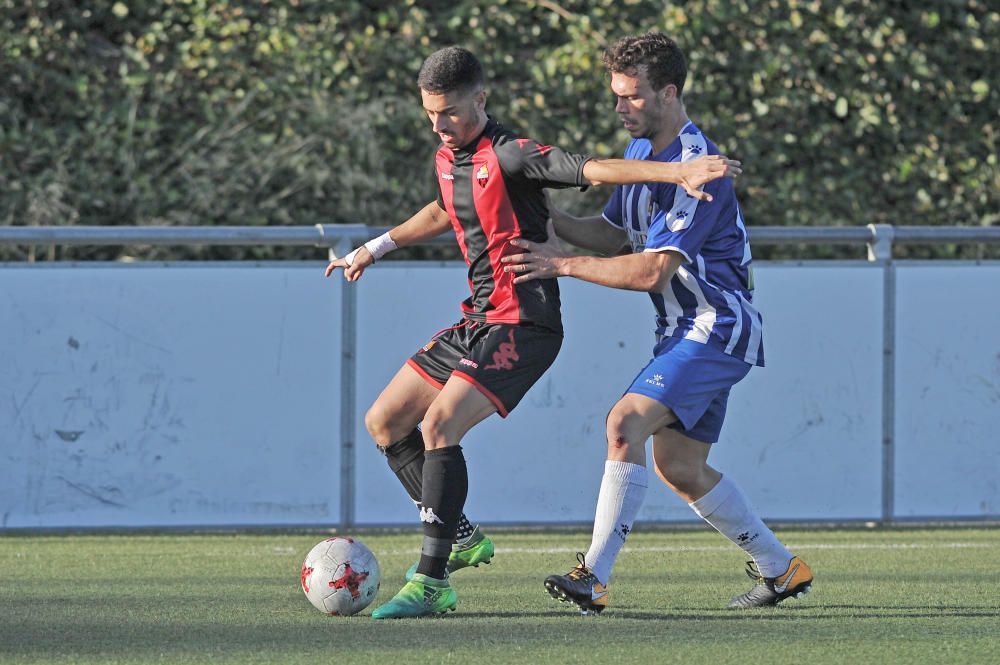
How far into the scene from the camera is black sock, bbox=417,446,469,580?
5477 mm

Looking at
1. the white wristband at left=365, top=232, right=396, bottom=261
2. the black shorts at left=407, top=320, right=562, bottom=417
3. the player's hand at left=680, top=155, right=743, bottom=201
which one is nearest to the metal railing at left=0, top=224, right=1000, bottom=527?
the white wristband at left=365, top=232, right=396, bottom=261

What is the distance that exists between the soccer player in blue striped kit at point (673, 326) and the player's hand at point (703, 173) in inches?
12.2

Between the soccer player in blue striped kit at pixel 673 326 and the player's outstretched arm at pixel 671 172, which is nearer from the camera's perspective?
the player's outstretched arm at pixel 671 172

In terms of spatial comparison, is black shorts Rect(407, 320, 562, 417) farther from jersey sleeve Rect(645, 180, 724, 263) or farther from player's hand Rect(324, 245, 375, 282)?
player's hand Rect(324, 245, 375, 282)

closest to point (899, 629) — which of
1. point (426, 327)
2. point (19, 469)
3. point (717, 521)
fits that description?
point (717, 521)

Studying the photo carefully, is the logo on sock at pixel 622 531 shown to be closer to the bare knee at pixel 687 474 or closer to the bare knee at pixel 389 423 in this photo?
the bare knee at pixel 687 474

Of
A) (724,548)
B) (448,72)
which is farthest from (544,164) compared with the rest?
(724,548)

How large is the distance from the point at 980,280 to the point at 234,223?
4.61m

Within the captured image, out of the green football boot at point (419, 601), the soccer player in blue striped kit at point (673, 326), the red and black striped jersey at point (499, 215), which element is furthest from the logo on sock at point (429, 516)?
the red and black striped jersey at point (499, 215)

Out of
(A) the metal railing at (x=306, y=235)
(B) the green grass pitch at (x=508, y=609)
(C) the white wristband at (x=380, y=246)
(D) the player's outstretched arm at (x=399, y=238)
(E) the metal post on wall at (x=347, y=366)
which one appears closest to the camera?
(B) the green grass pitch at (x=508, y=609)

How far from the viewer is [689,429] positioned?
5.61 metres

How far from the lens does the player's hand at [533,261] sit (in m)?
5.61

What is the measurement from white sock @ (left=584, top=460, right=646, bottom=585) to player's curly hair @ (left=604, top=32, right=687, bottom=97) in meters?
1.27

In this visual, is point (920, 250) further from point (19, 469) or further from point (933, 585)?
point (19, 469)
